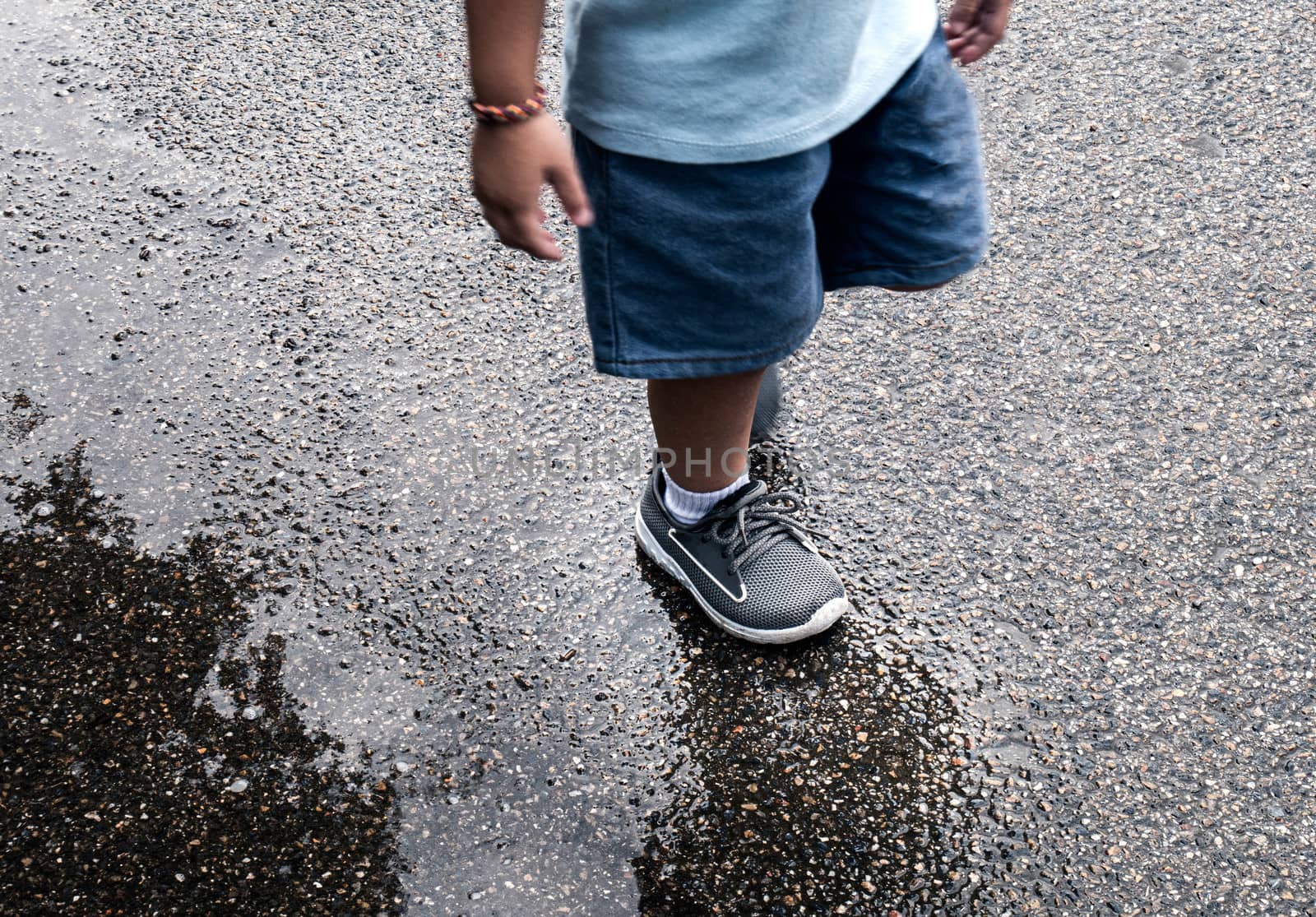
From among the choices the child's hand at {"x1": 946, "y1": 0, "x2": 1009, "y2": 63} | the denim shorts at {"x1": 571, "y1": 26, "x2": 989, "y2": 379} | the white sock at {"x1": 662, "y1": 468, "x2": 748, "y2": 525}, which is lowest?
the white sock at {"x1": 662, "y1": 468, "x2": 748, "y2": 525}

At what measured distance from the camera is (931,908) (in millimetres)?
1497

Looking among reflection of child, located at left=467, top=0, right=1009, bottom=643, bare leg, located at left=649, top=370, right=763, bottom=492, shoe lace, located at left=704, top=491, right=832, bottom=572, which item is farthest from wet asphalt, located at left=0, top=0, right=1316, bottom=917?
reflection of child, located at left=467, top=0, right=1009, bottom=643

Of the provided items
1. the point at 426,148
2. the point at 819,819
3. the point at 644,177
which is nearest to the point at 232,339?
the point at 426,148

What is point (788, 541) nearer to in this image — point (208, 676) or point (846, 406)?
point (846, 406)

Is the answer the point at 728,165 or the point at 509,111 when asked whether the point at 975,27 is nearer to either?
the point at 728,165

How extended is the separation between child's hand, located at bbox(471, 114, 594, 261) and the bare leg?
0.41m

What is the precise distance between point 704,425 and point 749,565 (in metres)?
0.28

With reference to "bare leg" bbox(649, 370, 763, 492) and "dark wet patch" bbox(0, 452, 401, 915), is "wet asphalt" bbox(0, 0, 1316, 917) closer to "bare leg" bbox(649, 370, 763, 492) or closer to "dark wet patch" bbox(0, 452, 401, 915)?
"dark wet patch" bbox(0, 452, 401, 915)

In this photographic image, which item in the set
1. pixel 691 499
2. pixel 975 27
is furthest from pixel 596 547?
pixel 975 27

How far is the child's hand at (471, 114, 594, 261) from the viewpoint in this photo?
1134mm

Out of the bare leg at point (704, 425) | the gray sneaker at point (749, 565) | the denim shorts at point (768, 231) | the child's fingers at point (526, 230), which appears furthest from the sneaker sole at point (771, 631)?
the child's fingers at point (526, 230)

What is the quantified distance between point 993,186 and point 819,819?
1549mm

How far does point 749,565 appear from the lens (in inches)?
70.7

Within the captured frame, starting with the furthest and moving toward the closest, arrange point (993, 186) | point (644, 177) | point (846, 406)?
1. point (993, 186)
2. point (846, 406)
3. point (644, 177)
